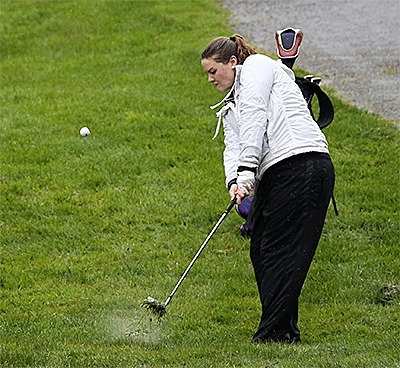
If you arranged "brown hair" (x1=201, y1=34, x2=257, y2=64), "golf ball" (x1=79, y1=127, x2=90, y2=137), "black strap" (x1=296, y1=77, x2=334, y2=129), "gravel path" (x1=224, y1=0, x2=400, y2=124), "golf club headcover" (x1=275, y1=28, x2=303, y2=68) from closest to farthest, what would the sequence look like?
1. "brown hair" (x1=201, y1=34, x2=257, y2=64)
2. "black strap" (x1=296, y1=77, x2=334, y2=129)
3. "golf club headcover" (x1=275, y1=28, x2=303, y2=68)
4. "golf ball" (x1=79, y1=127, x2=90, y2=137)
5. "gravel path" (x1=224, y1=0, x2=400, y2=124)

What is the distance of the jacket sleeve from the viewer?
17.6ft

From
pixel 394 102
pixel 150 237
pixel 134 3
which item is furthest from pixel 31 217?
pixel 134 3

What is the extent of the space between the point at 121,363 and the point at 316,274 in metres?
2.61

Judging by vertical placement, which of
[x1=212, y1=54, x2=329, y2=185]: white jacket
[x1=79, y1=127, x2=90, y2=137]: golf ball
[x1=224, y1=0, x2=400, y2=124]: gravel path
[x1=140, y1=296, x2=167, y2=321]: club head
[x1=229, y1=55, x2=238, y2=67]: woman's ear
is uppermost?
[x1=229, y1=55, x2=238, y2=67]: woman's ear

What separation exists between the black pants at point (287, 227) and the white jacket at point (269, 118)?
0.27 ft

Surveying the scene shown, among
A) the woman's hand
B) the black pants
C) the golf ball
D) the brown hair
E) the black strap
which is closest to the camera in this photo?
the woman's hand

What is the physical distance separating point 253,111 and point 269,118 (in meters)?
0.13

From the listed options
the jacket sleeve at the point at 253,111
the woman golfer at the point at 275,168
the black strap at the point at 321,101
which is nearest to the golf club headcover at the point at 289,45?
the black strap at the point at 321,101

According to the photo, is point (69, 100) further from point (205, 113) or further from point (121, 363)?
point (121, 363)

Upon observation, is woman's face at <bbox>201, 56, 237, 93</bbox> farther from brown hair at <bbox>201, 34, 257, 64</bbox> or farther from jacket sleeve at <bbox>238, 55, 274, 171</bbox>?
jacket sleeve at <bbox>238, 55, 274, 171</bbox>

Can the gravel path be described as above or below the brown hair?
below

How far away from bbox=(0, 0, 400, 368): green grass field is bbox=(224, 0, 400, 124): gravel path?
1.98ft

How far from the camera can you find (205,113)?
11516 mm

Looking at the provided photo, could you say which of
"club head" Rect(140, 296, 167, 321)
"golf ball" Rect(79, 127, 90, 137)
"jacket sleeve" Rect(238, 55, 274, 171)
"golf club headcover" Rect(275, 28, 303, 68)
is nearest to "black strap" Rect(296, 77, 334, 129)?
"golf club headcover" Rect(275, 28, 303, 68)
